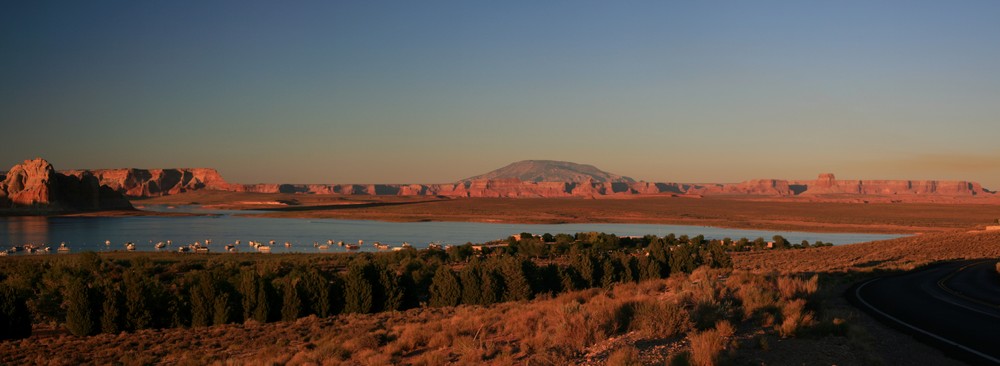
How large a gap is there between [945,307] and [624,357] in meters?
9.66

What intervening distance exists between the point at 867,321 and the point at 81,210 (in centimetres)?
14136

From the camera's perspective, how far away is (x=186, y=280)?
24812 millimetres

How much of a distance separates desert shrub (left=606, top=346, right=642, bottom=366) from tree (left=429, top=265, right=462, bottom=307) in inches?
601

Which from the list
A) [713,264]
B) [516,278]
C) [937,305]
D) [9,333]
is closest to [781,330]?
[937,305]

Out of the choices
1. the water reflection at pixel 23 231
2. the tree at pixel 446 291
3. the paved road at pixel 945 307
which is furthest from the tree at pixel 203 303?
the water reflection at pixel 23 231

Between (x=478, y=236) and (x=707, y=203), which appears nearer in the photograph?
(x=478, y=236)

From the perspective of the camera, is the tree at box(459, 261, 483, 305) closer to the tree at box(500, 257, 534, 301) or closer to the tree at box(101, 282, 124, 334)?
the tree at box(500, 257, 534, 301)

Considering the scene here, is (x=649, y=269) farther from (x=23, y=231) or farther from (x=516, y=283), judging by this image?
(x=23, y=231)

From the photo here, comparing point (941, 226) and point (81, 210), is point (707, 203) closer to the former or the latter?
point (941, 226)

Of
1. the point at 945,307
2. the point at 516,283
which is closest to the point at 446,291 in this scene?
the point at 516,283

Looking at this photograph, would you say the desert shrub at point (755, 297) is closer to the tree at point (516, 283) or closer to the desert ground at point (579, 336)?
the desert ground at point (579, 336)

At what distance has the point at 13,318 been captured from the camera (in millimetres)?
19391

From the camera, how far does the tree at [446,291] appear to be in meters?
24.0

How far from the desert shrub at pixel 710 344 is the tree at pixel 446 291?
1447 cm
